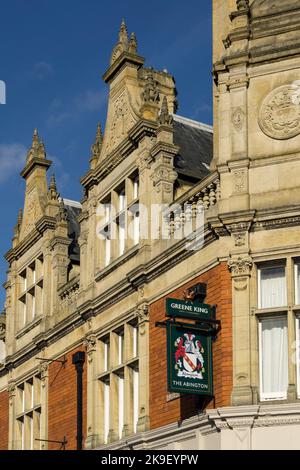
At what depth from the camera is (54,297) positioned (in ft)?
112

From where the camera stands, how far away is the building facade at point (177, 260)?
73.3 feet

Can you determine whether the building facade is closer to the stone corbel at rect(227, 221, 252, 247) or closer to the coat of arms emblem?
the stone corbel at rect(227, 221, 252, 247)

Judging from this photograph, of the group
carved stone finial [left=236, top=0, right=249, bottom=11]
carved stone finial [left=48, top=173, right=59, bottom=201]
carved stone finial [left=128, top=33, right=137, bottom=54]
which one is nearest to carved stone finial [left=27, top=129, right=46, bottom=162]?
carved stone finial [left=48, top=173, right=59, bottom=201]

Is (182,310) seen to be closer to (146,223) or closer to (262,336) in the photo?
(262,336)

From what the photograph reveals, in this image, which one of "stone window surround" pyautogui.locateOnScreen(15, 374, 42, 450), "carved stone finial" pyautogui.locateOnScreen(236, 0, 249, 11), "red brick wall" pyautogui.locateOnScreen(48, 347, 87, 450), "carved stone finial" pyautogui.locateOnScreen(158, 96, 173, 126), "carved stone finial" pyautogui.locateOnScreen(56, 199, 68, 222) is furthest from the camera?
"carved stone finial" pyautogui.locateOnScreen(56, 199, 68, 222)

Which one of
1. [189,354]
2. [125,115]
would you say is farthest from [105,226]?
[189,354]

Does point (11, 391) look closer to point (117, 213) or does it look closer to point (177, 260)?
point (117, 213)

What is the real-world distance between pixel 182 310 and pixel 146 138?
22.6 ft

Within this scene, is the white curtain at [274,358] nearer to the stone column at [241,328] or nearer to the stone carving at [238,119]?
the stone column at [241,328]

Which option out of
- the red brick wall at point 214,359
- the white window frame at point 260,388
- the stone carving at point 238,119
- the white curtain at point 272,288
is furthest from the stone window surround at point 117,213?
the white window frame at point 260,388

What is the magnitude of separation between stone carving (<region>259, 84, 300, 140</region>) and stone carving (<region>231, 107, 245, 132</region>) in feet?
1.39

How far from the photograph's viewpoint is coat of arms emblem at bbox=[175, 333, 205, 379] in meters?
22.7

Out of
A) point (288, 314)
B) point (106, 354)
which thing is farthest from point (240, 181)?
point (106, 354)

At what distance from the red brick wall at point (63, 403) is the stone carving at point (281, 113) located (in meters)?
10.4
